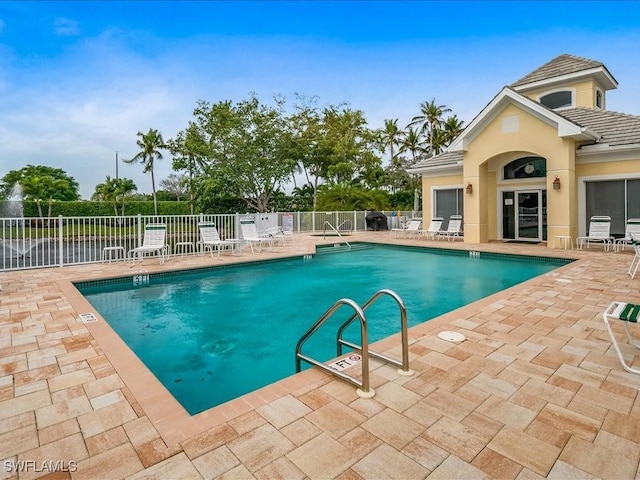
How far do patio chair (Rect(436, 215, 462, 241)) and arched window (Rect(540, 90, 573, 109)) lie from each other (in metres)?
7.08

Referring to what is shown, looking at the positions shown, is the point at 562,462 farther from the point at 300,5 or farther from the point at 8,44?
A: the point at 8,44

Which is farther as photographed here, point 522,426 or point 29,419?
point 29,419

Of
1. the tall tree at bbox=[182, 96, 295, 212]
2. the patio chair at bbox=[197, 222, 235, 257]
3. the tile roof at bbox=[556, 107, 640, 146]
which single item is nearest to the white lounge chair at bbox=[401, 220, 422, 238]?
the tile roof at bbox=[556, 107, 640, 146]

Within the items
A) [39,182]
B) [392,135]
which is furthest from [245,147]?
[39,182]

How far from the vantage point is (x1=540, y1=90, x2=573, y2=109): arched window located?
16672 mm

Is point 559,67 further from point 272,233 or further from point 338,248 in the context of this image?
point 272,233

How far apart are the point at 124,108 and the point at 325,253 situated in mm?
14978

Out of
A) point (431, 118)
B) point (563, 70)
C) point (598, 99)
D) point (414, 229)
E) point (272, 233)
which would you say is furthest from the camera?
point (431, 118)

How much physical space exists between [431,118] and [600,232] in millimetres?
28174

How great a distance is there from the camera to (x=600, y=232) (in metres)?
11.9

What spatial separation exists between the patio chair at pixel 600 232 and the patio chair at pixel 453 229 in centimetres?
449

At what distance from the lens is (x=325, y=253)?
14.0 meters

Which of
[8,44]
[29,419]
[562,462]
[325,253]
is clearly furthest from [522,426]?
[8,44]

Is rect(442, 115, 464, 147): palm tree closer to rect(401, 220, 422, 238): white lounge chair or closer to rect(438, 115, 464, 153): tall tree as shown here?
rect(438, 115, 464, 153): tall tree
